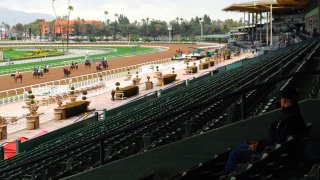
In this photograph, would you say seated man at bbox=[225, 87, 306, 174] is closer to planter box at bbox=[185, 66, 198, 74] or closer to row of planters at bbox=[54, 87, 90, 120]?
row of planters at bbox=[54, 87, 90, 120]

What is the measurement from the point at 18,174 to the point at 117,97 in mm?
17270

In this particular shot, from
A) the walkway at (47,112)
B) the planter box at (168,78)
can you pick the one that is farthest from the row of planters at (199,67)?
the walkway at (47,112)

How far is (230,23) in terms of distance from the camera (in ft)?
592

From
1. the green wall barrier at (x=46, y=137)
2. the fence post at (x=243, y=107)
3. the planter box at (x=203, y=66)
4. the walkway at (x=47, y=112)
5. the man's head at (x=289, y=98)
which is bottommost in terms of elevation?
the walkway at (x=47, y=112)

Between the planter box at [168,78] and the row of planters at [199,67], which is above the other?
the row of planters at [199,67]

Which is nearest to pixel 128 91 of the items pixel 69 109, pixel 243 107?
pixel 69 109

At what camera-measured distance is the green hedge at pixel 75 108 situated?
811 inches

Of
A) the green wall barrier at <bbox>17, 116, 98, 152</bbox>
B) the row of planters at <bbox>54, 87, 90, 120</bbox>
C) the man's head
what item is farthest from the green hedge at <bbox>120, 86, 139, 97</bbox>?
the man's head

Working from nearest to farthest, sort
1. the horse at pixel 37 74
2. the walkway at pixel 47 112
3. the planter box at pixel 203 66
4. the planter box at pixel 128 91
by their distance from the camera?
the walkway at pixel 47 112 → the planter box at pixel 128 91 → the planter box at pixel 203 66 → the horse at pixel 37 74

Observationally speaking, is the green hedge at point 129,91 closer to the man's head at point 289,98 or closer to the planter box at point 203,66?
the planter box at point 203,66

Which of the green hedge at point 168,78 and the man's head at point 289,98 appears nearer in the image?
the man's head at point 289,98

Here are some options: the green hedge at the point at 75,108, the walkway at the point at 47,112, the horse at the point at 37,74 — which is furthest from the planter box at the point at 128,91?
the horse at the point at 37,74

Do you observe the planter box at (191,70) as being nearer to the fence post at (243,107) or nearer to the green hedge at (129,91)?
the green hedge at (129,91)

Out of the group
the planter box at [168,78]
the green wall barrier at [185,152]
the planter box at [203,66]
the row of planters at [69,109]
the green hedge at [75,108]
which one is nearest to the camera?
the green wall barrier at [185,152]
